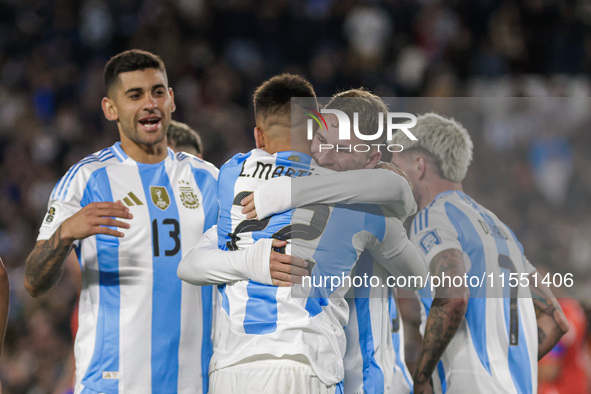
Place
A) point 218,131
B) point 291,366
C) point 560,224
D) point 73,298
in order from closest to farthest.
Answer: point 291,366
point 560,224
point 73,298
point 218,131

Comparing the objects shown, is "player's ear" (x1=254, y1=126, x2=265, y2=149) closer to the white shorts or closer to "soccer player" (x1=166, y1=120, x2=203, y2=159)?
the white shorts

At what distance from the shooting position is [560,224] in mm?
7266

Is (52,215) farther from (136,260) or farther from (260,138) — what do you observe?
(260,138)

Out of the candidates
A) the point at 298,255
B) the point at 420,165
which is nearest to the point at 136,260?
the point at 298,255

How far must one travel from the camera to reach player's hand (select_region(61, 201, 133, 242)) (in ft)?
10.8

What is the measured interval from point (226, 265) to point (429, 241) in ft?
3.88

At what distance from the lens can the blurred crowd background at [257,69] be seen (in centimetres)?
866

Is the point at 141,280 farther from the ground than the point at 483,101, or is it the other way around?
the point at 483,101

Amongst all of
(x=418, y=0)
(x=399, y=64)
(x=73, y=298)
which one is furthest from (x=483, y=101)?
(x=73, y=298)

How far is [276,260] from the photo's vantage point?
298 centimetres

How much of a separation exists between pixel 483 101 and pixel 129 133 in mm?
6488

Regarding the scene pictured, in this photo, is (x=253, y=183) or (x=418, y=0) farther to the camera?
(x=418, y=0)

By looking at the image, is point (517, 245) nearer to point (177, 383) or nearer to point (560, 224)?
point (177, 383)

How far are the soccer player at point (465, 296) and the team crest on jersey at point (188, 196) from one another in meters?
1.13
